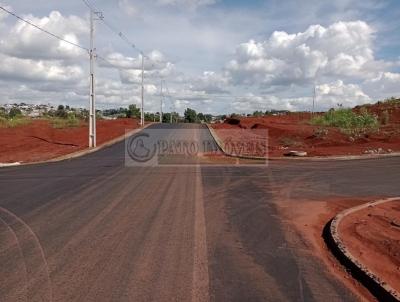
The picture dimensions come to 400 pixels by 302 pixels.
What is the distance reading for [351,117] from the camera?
41719 mm

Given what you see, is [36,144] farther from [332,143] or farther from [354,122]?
[354,122]

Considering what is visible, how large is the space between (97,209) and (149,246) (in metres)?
3.36

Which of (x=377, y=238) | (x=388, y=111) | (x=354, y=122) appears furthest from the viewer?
(x=388, y=111)

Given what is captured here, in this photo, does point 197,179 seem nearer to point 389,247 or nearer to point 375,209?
point 375,209

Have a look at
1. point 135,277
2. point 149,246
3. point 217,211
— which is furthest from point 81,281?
point 217,211

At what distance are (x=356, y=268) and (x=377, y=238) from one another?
2104 mm

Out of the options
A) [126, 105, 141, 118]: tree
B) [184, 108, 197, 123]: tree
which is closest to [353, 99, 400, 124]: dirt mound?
[126, 105, 141, 118]: tree

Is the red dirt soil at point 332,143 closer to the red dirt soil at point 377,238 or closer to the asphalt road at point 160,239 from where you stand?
the asphalt road at point 160,239

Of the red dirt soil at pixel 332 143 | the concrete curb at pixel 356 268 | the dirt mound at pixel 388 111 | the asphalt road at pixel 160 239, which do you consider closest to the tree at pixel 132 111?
the dirt mound at pixel 388 111

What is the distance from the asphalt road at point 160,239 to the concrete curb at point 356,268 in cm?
38

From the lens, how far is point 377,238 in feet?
28.5

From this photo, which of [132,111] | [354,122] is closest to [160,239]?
[354,122]

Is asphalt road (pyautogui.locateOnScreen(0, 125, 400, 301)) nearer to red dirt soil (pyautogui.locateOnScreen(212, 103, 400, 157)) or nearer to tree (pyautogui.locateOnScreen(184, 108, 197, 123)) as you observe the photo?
red dirt soil (pyautogui.locateOnScreen(212, 103, 400, 157))

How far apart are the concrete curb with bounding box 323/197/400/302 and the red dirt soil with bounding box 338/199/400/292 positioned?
162mm
